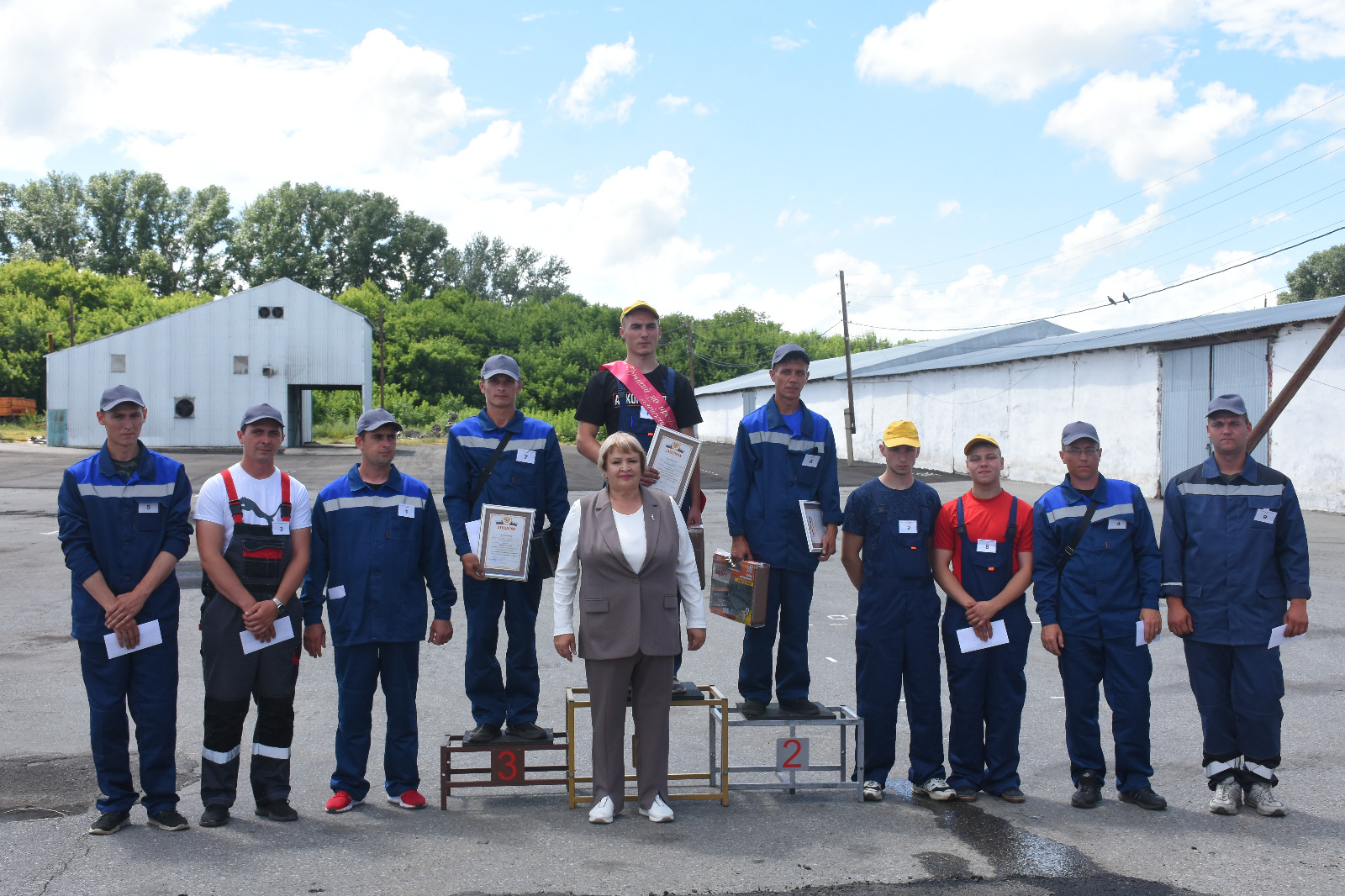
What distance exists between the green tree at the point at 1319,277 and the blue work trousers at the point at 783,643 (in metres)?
77.9

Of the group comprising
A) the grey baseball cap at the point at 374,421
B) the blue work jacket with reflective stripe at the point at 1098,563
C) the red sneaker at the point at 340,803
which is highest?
the grey baseball cap at the point at 374,421

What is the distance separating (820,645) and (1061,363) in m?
22.7

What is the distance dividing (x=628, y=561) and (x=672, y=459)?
2.50 ft

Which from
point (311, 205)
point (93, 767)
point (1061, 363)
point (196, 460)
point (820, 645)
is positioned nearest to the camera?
point (93, 767)

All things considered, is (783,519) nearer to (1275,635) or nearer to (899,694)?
(899,694)

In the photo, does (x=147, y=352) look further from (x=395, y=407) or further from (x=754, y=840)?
(x=754, y=840)

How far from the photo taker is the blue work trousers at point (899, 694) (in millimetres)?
4965

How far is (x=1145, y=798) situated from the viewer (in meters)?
4.75

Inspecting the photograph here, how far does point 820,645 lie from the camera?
853cm

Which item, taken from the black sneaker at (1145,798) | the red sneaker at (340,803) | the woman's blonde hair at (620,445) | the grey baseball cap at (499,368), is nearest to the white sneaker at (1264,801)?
the black sneaker at (1145,798)

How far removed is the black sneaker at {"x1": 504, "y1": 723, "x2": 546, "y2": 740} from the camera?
4988 millimetres

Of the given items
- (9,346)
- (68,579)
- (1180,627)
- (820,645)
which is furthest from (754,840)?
(9,346)

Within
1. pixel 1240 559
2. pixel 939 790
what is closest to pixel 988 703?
pixel 939 790

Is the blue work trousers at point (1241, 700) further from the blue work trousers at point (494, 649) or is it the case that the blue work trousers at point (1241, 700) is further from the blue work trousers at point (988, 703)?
the blue work trousers at point (494, 649)
